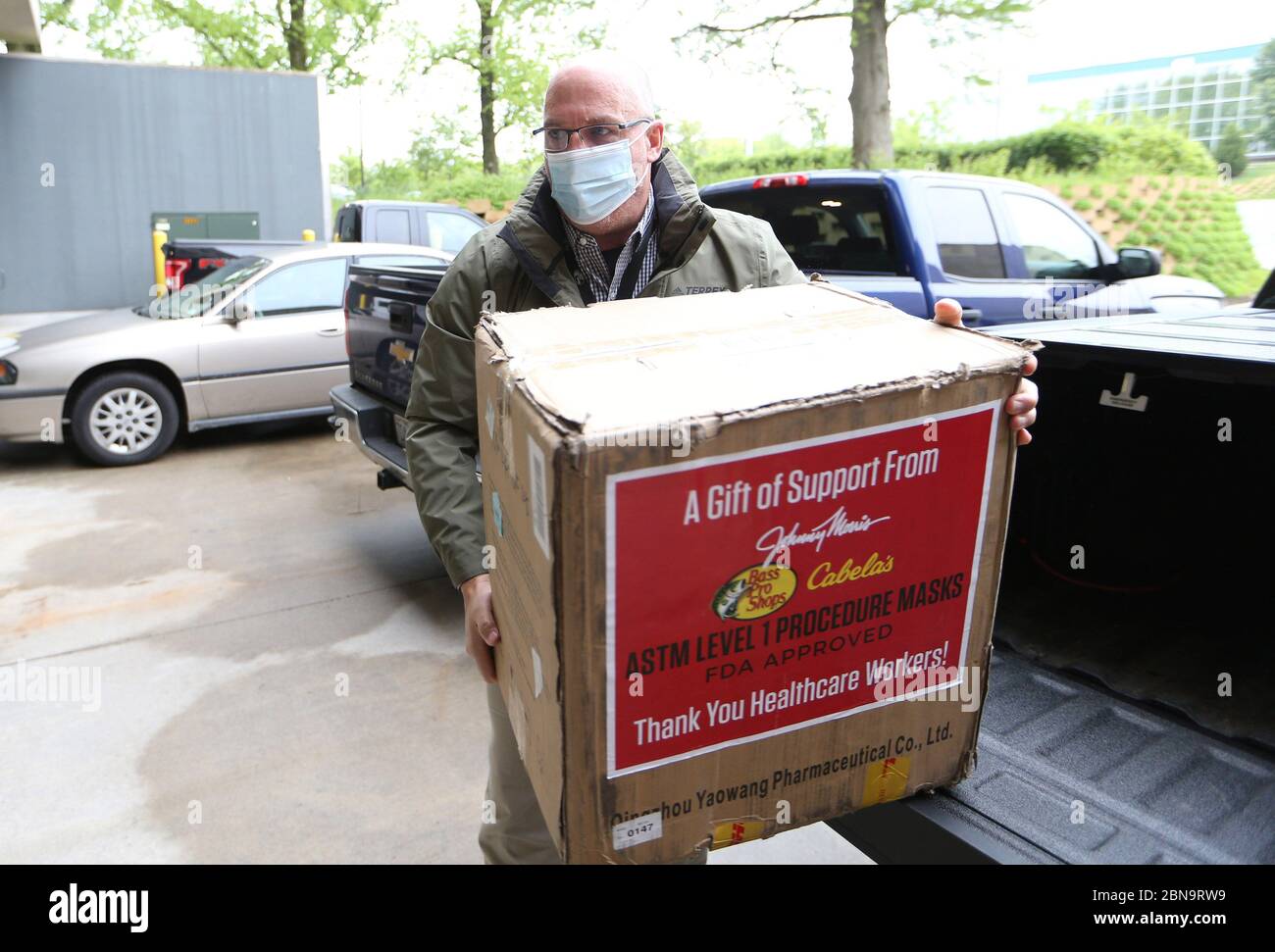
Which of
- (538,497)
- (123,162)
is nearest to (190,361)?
(538,497)

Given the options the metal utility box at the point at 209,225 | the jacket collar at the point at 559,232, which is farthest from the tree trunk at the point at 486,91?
the jacket collar at the point at 559,232

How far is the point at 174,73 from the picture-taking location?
14508 millimetres

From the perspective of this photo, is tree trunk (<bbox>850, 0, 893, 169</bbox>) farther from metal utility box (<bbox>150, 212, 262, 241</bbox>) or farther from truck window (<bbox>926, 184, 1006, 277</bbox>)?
metal utility box (<bbox>150, 212, 262, 241</bbox>)

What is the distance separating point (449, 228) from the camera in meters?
11.9

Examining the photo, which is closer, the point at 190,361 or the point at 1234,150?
the point at 190,361

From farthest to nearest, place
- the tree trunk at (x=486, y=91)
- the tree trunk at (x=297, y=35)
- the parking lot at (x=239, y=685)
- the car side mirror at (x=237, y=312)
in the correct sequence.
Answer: the tree trunk at (x=486, y=91), the tree trunk at (x=297, y=35), the car side mirror at (x=237, y=312), the parking lot at (x=239, y=685)

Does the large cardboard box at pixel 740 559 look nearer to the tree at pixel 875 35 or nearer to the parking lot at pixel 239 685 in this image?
the parking lot at pixel 239 685

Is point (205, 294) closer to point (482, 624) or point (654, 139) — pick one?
point (654, 139)

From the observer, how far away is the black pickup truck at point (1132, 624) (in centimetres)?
179

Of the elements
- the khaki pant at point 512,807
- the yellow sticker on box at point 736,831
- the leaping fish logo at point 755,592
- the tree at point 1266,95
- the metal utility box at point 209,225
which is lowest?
the khaki pant at point 512,807

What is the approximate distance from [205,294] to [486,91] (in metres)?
19.5

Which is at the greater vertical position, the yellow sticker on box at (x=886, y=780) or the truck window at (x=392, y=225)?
the truck window at (x=392, y=225)

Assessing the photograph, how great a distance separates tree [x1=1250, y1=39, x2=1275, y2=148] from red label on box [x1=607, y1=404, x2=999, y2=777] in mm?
21448

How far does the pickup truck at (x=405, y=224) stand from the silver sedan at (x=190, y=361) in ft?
9.17
